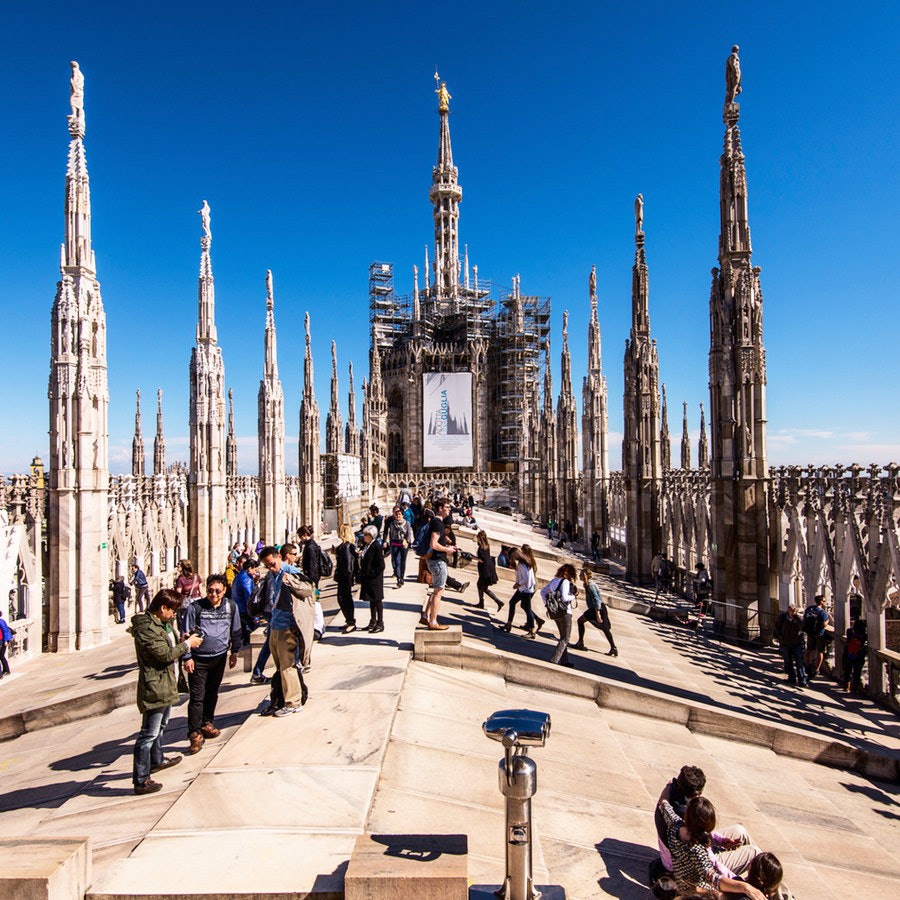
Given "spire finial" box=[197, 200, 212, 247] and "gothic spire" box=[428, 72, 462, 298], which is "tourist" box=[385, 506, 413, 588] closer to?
"spire finial" box=[197, 200, 212, 247]

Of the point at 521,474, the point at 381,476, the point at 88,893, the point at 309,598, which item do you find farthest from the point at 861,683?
the point at 381,476

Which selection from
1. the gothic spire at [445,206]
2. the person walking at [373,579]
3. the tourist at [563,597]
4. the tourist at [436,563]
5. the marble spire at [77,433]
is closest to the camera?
the person walking at [373,579]

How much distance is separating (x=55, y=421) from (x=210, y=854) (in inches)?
455

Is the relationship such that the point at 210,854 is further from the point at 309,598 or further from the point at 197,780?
the point at 309,598

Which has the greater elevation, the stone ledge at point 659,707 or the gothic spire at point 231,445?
the gothic spire at point 231,445

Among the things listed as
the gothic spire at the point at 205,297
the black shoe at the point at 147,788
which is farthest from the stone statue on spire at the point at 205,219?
the black shoe at the point at 147,788

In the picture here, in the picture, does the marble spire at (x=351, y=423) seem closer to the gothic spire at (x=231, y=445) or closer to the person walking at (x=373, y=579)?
the gothic spire at (x=231, y=445)

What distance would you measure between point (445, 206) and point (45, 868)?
78.3m

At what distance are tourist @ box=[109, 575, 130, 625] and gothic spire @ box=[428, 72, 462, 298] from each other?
61624 mm

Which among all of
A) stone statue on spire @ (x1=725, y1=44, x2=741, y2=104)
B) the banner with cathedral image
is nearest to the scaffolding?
the banner with cathedral image

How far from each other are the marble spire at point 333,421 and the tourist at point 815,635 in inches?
1078

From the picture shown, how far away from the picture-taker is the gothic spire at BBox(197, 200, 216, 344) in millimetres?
19172

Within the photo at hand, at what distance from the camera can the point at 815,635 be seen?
11.5 metres

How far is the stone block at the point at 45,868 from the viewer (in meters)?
3.20
